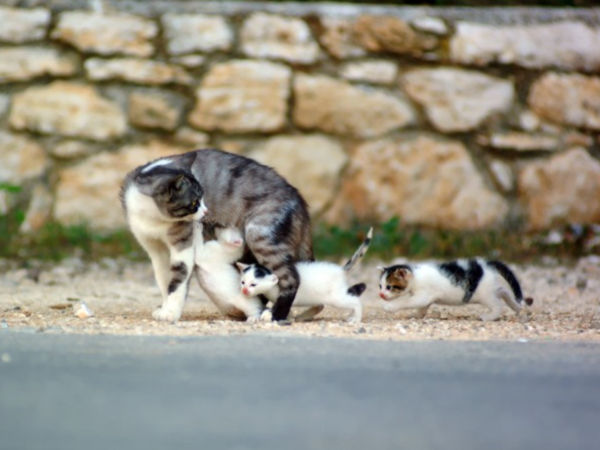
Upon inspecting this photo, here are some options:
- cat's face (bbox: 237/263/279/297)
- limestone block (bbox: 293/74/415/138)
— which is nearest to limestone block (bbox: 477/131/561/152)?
limestone block (bbox: 293/74/415/138)

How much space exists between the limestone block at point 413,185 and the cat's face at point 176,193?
8.82ft

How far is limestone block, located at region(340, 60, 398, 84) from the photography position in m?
7.86

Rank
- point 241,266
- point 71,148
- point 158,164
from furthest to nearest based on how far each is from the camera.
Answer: point 71,148 → point 158,164 → point 241,266

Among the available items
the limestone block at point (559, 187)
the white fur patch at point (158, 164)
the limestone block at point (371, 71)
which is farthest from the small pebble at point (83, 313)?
the limestone block at point (559, 187)

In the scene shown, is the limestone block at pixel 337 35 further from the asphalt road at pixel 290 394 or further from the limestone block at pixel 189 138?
the asphalt road at pixel 290 394

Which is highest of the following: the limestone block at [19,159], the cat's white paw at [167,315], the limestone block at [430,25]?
the limestone block at [430,25]

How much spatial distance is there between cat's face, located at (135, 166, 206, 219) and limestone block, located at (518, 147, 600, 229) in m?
3.52

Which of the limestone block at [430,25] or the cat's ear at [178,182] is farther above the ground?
the limestone block at [430,25]

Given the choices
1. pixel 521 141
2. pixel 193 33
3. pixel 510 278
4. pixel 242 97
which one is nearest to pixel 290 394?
pixel 510 278

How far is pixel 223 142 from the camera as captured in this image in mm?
7895

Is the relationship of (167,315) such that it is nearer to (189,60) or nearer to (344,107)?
(189,60)

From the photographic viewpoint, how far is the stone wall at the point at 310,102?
7.78 meters

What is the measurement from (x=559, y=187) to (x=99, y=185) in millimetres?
3575

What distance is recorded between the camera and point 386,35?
784cm
